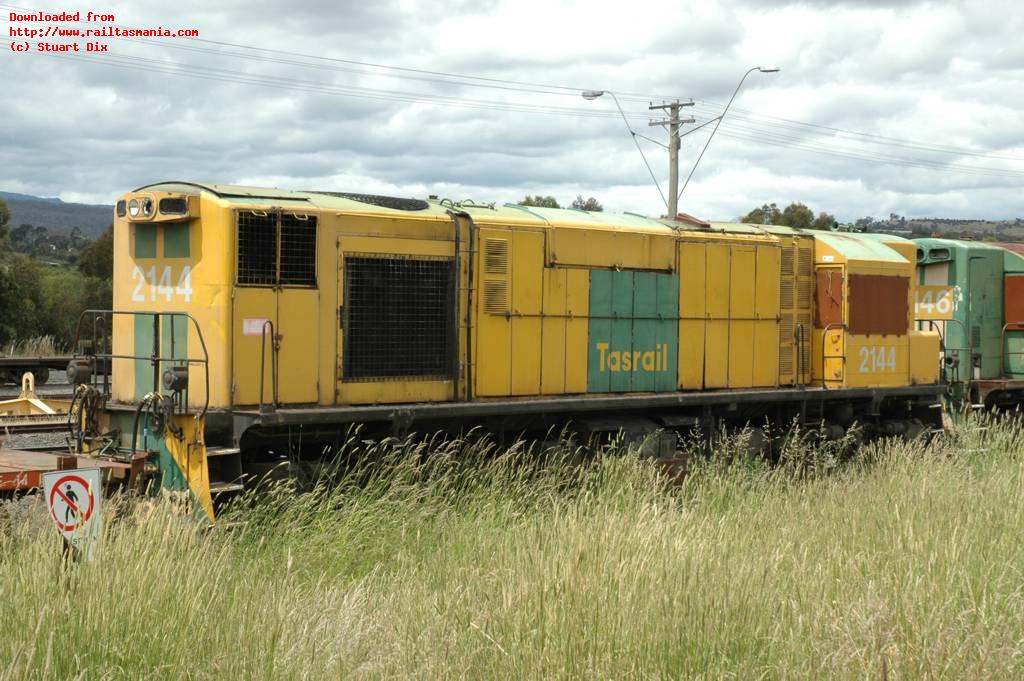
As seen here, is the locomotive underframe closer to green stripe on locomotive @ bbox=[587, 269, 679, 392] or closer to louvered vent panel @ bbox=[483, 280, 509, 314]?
green stripe on locomotive @ bbox=[587, 269, 679, 392]

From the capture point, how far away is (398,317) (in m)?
10.4

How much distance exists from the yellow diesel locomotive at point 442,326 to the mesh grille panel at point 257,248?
13 mm

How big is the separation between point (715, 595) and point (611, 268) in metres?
6.60

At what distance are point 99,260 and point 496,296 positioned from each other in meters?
27.5

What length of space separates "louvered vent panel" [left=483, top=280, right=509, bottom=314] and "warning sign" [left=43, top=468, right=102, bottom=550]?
5.12 m

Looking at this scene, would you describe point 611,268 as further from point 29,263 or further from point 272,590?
point 29,263

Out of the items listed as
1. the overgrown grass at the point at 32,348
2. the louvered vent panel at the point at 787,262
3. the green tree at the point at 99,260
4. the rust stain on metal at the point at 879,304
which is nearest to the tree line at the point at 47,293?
the green tree at the point at 99,260

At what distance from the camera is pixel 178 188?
9.67m

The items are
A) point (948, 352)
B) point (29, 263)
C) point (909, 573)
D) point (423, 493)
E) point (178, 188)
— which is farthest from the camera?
point (29, 263)

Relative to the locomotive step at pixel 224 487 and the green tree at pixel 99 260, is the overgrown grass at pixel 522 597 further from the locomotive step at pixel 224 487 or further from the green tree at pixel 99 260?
the green tree at pixel 99 260

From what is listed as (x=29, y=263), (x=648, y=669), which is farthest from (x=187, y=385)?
(x=29, y=263)

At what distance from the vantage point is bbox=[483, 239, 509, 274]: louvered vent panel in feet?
35.9

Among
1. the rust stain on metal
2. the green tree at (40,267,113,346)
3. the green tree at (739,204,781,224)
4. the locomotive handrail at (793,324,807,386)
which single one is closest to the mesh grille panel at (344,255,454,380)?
the locomotive handrail at (793,324,807,386)

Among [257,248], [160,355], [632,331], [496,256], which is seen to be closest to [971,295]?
[632,331]
